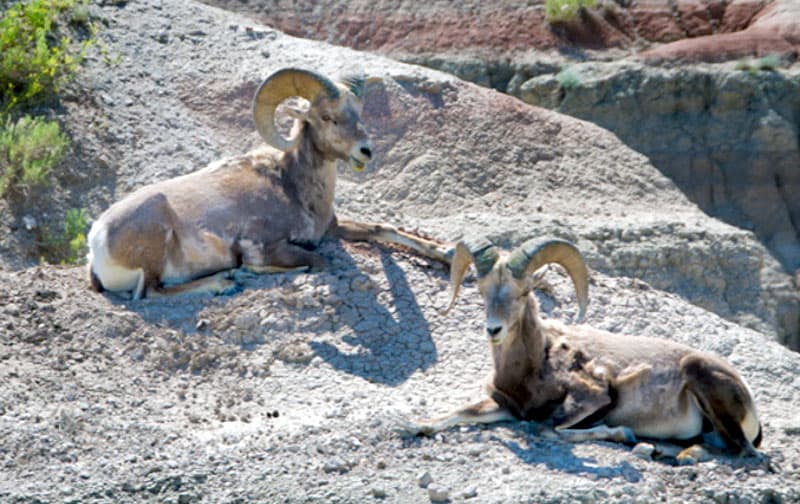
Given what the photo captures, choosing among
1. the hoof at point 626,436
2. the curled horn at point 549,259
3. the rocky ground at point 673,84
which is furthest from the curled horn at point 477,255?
the rocky ground at point 673,84

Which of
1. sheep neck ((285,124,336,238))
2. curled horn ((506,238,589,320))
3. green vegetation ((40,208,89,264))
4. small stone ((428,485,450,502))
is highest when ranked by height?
curled horn ((506,238,589,320))

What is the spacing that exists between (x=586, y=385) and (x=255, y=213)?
13.6 feet

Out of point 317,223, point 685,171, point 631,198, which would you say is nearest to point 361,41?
point 685,171

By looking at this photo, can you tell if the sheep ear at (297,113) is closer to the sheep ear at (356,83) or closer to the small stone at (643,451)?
the sheep ear at (356,83)

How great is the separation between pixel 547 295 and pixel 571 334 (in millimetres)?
2254

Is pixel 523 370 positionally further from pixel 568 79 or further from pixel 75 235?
pixel 568 79

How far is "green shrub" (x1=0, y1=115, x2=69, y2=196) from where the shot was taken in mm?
18734

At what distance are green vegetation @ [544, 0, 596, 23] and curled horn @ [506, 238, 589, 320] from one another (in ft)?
50.2

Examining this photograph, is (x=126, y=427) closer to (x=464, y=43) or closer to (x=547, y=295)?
(x=547, y=295)

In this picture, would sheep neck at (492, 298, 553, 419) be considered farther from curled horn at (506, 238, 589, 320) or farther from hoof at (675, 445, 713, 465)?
hoof at (675, 445, 713, 465)

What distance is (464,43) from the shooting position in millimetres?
27797

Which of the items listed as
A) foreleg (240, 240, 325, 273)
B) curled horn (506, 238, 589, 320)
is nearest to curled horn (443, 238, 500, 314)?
curled horn (506, 238, 589, 320)

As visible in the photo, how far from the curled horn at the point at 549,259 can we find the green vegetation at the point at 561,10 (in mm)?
15309

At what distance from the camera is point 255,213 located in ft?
52.2
